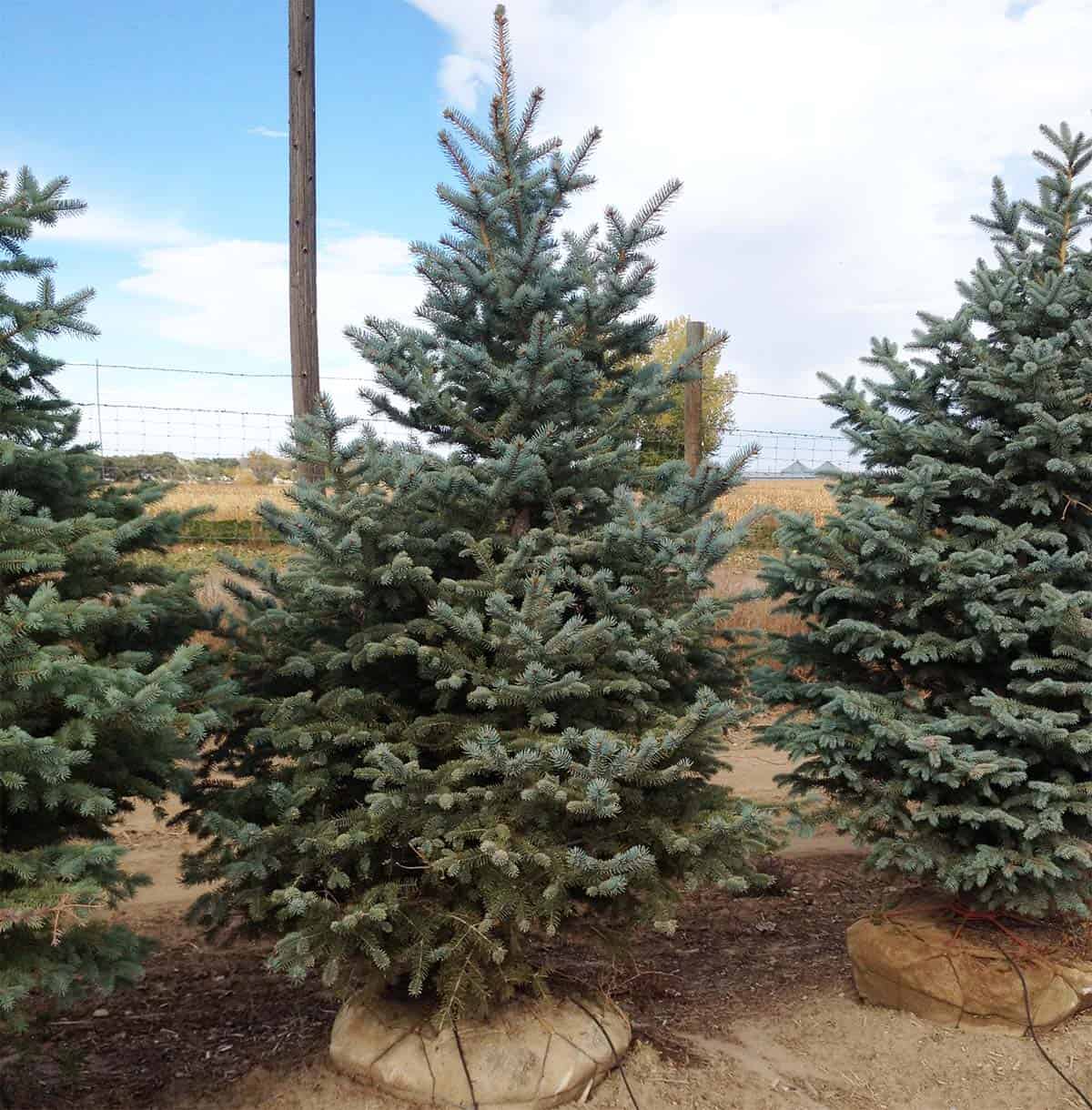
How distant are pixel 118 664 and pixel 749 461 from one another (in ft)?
7.41

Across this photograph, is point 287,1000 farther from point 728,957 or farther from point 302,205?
point 302,205

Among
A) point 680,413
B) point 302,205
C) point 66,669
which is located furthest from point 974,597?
point 680,413

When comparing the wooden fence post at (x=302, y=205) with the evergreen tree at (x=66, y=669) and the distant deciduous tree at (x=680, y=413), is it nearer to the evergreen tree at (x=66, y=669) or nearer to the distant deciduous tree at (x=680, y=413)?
the evergreen tree at (x=66, y=669)

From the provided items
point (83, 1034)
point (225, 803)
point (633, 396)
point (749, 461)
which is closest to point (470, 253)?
point (633, 396)

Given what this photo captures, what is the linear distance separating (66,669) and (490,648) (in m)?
1.34

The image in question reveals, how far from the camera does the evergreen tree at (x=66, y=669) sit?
309cm

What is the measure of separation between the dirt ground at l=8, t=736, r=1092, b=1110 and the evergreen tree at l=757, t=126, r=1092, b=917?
69cm

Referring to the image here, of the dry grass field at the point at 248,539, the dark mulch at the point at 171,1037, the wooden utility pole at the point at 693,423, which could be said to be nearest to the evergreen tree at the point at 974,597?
the dark mulch at the point at 171,1037

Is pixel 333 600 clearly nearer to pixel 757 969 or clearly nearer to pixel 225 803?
pixel 225 803

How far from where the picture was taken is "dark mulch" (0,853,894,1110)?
4.01 metres

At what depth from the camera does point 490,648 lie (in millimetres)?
3697

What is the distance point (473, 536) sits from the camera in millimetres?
4031

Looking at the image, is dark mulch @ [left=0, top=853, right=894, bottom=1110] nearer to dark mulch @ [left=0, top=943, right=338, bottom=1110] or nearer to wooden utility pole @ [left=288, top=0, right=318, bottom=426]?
dark mulch @ [left=0, top=943, right=338, bottom=1110]

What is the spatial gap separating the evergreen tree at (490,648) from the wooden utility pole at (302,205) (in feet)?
9.61
